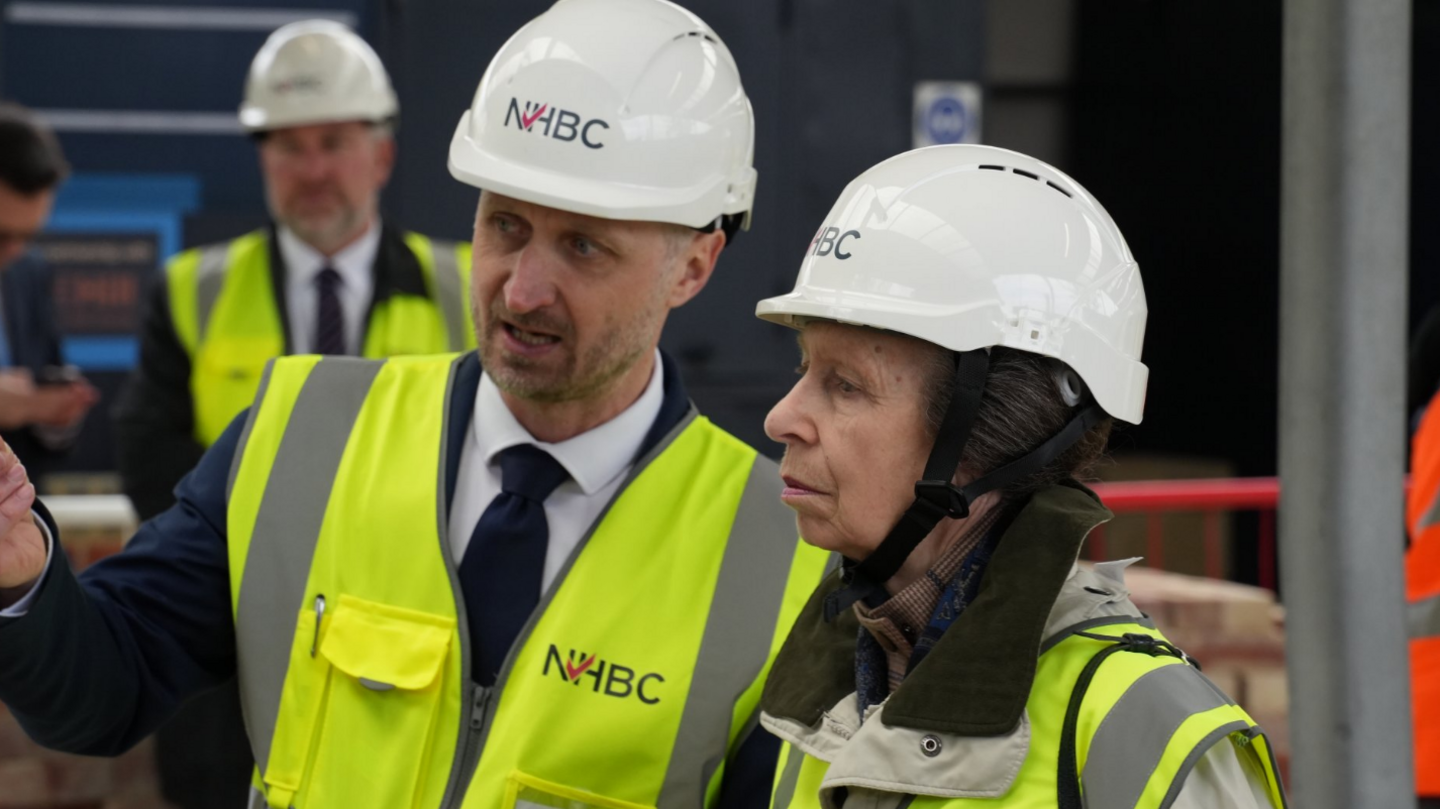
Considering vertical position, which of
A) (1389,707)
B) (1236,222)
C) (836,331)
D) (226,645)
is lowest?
(1236,222)

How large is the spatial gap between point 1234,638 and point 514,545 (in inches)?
121

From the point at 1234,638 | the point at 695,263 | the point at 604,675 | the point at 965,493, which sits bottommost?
the point at 1234,638

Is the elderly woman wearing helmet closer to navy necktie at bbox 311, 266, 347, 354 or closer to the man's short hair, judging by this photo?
navy necktie at bbox 311, 266, 347, 354

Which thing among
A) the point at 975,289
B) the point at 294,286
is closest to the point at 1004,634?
the point at 975,289

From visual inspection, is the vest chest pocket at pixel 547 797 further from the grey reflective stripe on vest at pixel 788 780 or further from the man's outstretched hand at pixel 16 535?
the man's outstretched hand at pixel 16 535

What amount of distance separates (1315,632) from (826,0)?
4.43 metres

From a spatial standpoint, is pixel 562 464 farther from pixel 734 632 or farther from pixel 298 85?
pixel 298 85

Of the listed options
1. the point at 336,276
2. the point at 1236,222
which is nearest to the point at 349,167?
the point at 336,276

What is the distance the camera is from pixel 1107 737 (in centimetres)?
176

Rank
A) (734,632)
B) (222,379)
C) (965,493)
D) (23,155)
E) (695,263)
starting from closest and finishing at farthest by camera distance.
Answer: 1. (965,493)
2. (734,632)
3. (695,263)
4. (222,379)
5. (23,155)

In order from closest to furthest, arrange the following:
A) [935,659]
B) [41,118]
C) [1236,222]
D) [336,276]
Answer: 1. [935,659]
2. [336,276]
3. [41,118]
4. [1236,222]

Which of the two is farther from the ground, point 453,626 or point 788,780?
point 453,626

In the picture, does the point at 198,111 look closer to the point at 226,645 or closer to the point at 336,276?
the point at 336,276

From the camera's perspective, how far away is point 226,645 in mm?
2611
